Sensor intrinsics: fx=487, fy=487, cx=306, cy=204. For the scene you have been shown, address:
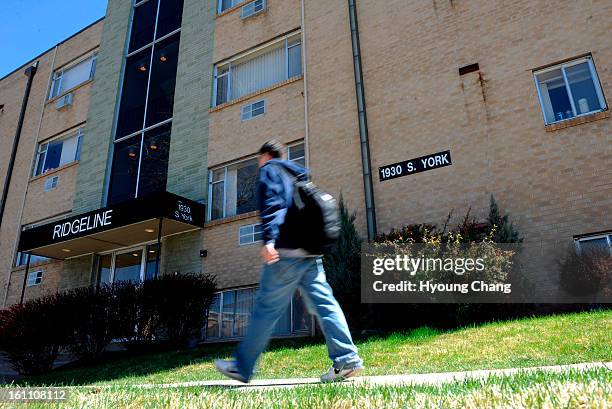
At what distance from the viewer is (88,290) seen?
11.6 meters

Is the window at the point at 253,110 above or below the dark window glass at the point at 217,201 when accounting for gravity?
above

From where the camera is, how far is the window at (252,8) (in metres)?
15.8

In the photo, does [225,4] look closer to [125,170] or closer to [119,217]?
[125,170]

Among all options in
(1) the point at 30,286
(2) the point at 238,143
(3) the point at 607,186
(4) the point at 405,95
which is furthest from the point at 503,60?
(1) the point at 30,286

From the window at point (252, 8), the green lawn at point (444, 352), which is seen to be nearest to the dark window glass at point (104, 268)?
the green lawn at point (444, 352)

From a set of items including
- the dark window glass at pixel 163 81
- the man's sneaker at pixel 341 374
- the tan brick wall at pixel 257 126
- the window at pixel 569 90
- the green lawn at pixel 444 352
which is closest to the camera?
the man's sneaker at pixel 341 374

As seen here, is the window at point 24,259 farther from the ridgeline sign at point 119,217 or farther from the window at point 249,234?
the window at point 249,234

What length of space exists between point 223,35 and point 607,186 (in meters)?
12.3

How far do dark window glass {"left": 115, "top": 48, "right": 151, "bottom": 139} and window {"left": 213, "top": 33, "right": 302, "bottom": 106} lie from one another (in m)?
3.40

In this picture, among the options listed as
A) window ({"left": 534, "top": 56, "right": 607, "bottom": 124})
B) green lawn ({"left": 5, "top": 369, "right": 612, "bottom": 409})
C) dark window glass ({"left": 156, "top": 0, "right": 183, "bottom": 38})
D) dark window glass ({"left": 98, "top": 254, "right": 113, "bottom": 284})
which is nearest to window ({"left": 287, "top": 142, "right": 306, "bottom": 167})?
window ({"left": 534, "top": 56, "right": 607, "bottom": 124})

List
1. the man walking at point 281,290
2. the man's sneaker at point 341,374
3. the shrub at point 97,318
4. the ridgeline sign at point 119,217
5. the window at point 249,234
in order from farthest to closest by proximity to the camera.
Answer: the window at point 249,234
the ridgeline sign at point 119,217
the shrub at point 97,318
the man's sneaker at point 341,374
the man walking at point 281,290

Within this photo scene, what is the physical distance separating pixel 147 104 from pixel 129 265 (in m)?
5.87

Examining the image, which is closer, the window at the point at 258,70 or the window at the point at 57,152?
the window at the point at 258,70

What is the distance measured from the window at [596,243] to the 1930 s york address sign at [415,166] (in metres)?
3.03
